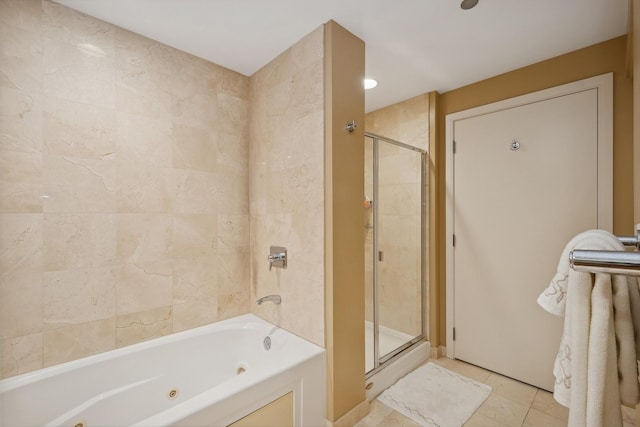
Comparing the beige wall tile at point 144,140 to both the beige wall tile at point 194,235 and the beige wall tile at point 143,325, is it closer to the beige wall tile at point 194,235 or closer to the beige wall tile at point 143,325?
the beige wall tile at point 194,235

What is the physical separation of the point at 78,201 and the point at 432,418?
2.45 metres

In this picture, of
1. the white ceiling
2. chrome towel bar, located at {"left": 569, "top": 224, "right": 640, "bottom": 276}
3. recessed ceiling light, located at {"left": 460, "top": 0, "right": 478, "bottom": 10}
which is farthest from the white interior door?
chrome towel bar, located at {"left": 569, "top": 224, "right": 640, "bottom": 276}

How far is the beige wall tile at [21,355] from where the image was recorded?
4.58 ft

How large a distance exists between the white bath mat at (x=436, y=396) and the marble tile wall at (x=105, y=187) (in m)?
1.38

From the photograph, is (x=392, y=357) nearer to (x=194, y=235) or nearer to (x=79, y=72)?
(x=194, y=235)

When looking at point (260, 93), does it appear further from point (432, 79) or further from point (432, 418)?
point (432, 418)

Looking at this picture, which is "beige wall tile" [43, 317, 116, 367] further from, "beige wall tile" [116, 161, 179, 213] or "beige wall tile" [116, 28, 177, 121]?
"beige wall tile" [116, 28, 177, 121]

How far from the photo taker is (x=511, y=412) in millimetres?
1854

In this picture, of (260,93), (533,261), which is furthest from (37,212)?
(533,261)

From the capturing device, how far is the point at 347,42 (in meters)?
1.74

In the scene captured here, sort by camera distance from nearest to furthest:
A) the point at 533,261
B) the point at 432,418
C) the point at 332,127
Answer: the point at 332,127
the point at 432,418
the point at 533,261

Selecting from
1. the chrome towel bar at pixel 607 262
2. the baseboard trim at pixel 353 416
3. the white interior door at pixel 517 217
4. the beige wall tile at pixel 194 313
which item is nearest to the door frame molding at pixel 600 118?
the white interior door at pixel 517 217

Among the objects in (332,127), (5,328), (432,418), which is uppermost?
(332,127)

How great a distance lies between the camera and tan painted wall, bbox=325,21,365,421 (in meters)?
1.66
